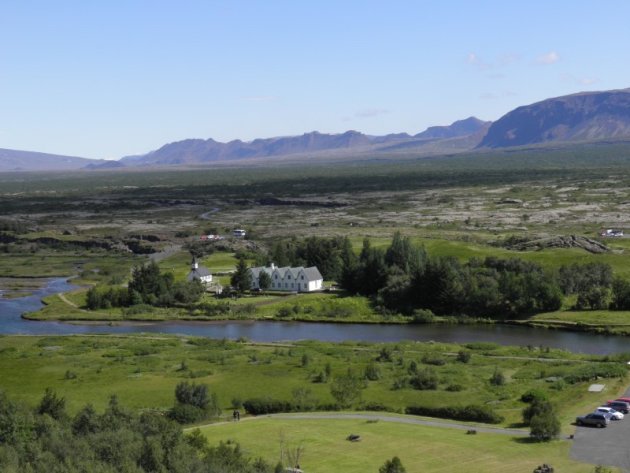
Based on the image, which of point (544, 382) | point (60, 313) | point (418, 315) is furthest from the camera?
point (60, 313)

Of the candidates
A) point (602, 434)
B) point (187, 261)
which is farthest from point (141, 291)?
point (602, 434)

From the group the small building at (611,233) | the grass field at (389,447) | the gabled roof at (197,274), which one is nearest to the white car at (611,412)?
the grass field at (389,447)

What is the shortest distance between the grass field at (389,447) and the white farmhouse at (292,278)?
162ft

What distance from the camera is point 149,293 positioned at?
90.5 m

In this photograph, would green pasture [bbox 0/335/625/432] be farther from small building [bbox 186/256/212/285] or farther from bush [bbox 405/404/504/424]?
small building [bbox 186/256/212/285]

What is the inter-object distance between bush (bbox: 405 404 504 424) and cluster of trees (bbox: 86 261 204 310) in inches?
1855

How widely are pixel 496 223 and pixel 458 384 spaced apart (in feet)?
320

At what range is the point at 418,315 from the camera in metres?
79.6

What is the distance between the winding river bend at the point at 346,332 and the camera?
67.8 metres

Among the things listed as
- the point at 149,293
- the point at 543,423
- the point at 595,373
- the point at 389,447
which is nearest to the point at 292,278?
the point at 149,293

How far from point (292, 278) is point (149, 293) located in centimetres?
1516

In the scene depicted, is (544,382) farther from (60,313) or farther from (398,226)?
(398,226)

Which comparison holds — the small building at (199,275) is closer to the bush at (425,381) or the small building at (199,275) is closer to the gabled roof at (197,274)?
the gabled roof at (197,274)

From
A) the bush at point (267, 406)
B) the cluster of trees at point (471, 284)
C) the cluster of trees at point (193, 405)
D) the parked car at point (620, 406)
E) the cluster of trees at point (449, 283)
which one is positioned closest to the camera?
the parked car at point (620, 406)
